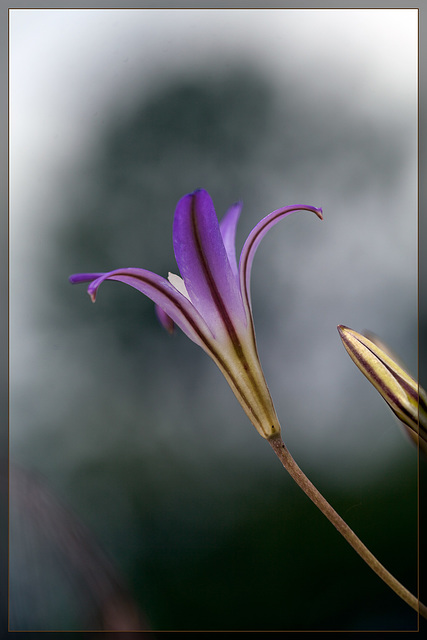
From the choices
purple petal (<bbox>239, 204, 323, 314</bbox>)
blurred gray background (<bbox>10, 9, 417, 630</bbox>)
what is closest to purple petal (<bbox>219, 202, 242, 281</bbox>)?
purple petal (<bbox>239, 204, 323, 314</bbox>)

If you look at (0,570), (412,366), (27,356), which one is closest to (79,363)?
(27,356)

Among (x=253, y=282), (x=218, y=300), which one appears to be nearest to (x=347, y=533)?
(x=218, y=300)

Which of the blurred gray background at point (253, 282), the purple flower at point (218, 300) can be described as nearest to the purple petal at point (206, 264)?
the purple flower at point (218, 300)

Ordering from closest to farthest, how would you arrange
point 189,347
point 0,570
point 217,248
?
point 217,248, point 0,570, point 189,347

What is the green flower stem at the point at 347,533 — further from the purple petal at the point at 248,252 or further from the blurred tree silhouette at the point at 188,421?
the blurred tree silhouette at the point at 188,421

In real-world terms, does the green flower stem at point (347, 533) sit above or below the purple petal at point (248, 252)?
below

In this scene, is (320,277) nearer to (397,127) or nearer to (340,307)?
(340,307)

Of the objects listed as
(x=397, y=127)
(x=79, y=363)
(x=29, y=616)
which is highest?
(x=397, y=127)
